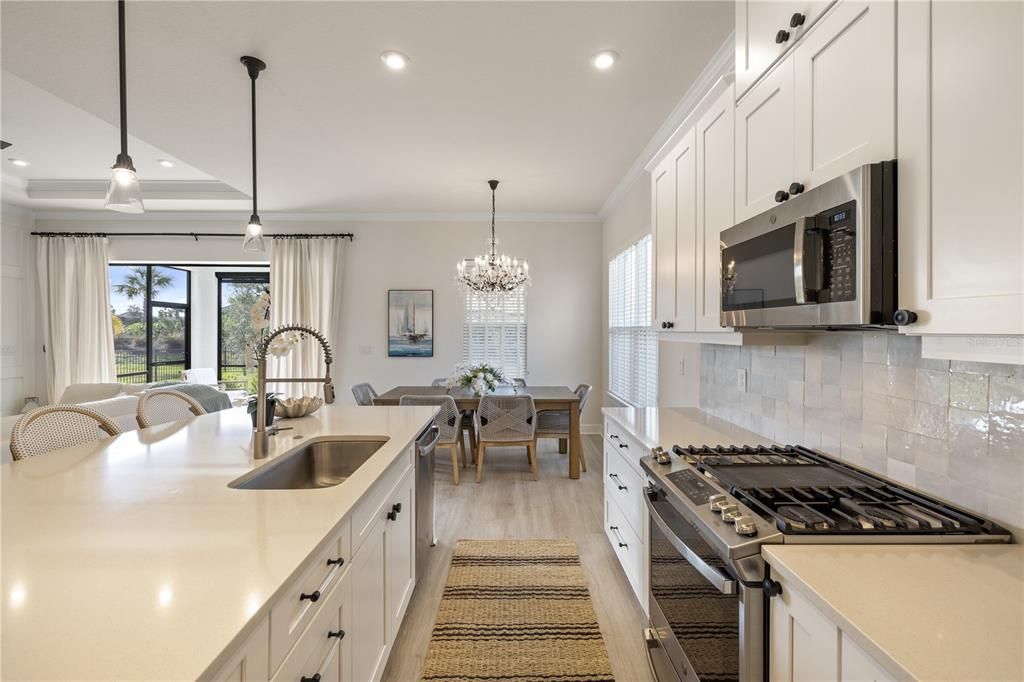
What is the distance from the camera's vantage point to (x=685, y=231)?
2.19 m

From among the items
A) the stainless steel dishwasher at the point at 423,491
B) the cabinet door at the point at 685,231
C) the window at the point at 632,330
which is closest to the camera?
the cabinet door at the point at 685,231

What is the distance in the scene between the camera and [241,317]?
23.6ft

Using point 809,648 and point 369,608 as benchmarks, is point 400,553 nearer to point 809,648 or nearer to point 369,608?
point 369,608

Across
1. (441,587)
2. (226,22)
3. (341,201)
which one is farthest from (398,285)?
(441,587)

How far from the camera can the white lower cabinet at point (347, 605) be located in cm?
83

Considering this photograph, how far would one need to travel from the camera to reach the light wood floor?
192cm

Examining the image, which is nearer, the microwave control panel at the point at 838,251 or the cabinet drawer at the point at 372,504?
the microwave control panel at the point at 838,251

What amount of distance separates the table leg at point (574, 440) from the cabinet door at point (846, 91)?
3.10 meters

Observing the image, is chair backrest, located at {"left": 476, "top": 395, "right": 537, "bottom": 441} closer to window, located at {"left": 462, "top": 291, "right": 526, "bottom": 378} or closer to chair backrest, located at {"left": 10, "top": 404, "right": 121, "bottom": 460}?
window, located at {"left": 462, "top": 291, "right": 526, "bottom": 378}

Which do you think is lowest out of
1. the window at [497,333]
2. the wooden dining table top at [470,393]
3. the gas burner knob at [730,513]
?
the wooden dining table top at [470,393]

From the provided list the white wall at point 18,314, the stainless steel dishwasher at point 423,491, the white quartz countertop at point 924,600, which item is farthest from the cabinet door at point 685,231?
the white wall at point 18,314

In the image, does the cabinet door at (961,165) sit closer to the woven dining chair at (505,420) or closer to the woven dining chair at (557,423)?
the woven dining chair at (505,420)

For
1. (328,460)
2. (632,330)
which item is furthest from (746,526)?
(632,330)

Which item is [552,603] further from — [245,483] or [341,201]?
[341,201]
